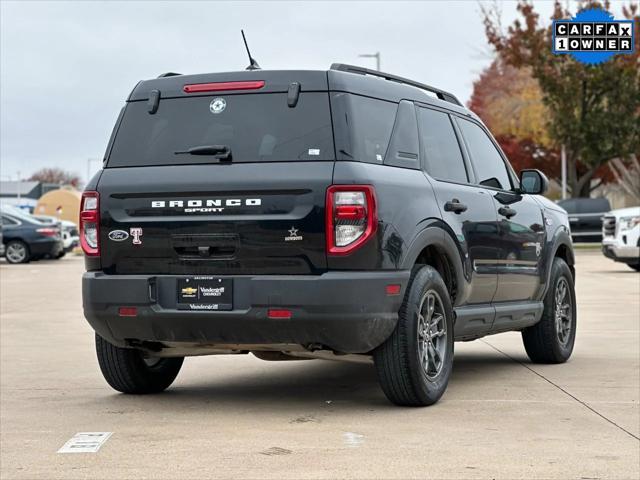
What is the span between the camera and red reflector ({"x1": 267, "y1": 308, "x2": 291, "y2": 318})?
293 inches

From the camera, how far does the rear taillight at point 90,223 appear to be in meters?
8.02

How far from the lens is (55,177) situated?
530 ft

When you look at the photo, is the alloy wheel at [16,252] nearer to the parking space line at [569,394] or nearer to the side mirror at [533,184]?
the parking space line at [569,394]

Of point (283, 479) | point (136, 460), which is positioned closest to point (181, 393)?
point (136, 460)

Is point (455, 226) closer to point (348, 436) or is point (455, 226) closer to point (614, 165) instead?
point (348, 436)

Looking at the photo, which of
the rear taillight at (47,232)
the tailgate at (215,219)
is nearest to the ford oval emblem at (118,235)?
the tailgate at (215,219)

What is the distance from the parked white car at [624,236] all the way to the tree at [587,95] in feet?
65.3

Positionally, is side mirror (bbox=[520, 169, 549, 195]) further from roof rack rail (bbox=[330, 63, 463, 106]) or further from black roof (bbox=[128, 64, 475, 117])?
black roof (bbox=[128, 64, 475, 117])

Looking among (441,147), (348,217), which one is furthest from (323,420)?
(441,147)

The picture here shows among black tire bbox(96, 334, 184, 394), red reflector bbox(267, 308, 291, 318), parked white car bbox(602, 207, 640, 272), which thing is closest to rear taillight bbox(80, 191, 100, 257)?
black tire bbox(96, 334, 184, 394)

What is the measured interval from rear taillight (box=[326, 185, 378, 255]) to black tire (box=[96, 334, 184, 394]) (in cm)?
Result: 186

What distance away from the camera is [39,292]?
21.5 metres

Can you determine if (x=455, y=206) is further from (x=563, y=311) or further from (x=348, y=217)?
(x=563, y=311)

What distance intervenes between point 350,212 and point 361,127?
0.63 metres
